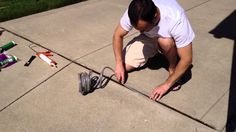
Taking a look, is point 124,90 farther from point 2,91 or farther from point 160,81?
point 2,91

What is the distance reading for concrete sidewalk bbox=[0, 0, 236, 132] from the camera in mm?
3123

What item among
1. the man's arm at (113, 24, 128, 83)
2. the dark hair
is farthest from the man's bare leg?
the dark hair

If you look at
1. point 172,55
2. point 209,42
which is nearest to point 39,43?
point 172,55

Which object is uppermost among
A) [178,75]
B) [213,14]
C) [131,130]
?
[178,75]

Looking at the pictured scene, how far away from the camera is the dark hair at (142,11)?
2.79 metres

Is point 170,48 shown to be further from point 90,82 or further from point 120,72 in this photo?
point 90,82

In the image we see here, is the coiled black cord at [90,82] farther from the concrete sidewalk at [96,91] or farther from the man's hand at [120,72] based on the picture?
the man's hand at [120,72]

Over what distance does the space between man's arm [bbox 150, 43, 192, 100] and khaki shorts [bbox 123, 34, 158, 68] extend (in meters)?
0.48

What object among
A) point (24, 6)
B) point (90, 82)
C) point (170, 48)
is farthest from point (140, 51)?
point (24, 6)

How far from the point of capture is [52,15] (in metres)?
5.57

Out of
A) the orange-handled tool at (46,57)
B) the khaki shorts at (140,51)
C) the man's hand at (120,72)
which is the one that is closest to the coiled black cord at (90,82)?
the man's hand at (120,72)

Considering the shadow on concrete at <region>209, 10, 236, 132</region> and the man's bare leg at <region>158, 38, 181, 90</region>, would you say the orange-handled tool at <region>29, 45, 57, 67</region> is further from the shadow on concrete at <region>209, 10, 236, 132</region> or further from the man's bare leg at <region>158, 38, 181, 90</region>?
the shadow on concrete at <region>209, 10, 236, 132</region>

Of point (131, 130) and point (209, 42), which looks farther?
point (209, 42)

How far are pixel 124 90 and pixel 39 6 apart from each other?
2.92m
